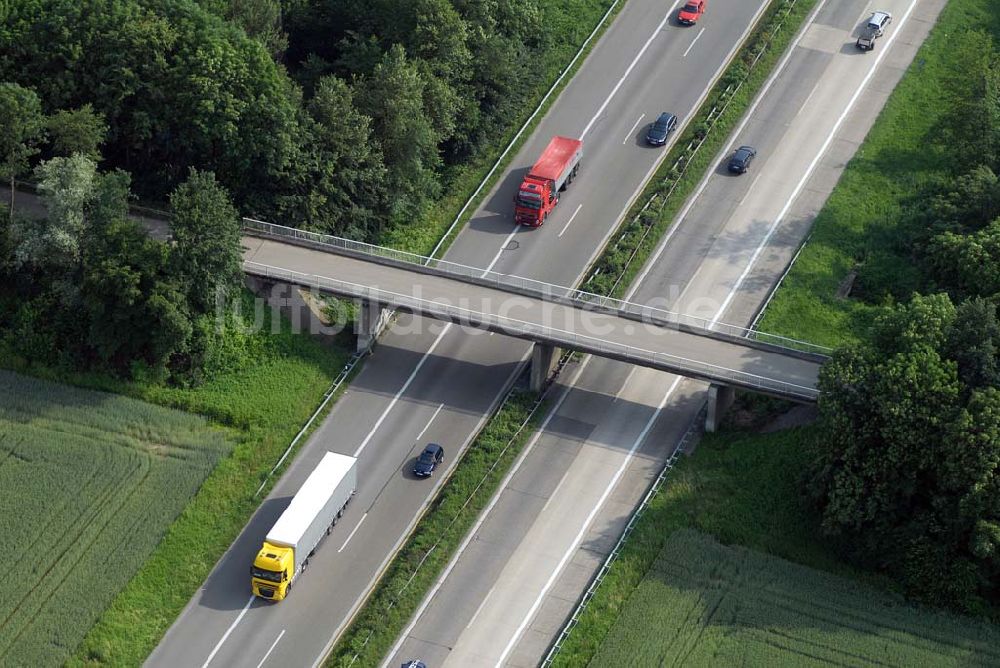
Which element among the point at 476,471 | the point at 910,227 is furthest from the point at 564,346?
the point at 910,227

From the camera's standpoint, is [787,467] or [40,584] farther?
[787,467]

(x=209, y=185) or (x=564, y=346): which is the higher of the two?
(x=209, y=185)

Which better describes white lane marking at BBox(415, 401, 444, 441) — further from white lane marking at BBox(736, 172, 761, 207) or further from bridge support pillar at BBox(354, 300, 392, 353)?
white lane marking at BBox(736, 172, 761, 207)

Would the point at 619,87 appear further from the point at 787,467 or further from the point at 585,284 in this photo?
the point at 787,467

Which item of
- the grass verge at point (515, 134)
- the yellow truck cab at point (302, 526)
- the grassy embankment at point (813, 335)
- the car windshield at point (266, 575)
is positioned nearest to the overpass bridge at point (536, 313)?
the grassy embankment at point (813, 335)

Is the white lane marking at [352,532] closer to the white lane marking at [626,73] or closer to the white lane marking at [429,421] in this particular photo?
the white lane marking at [429,421]
